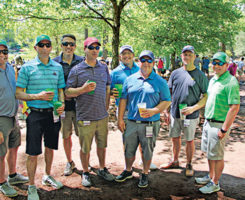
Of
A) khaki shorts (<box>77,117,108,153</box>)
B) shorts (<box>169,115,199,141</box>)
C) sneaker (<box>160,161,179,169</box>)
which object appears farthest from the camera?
sneaker (<box>160,161,179,169</box>)

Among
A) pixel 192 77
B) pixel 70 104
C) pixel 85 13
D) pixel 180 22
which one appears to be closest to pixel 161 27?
pixel 180 22

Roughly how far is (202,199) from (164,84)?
192 centimetres

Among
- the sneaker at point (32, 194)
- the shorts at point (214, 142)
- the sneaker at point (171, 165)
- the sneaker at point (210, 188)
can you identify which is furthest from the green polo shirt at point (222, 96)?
the sneaker at point (32, 194)

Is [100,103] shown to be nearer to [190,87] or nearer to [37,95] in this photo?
[37,95]

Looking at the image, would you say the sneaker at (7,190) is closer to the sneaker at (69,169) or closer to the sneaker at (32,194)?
the sneaker at (32,194)

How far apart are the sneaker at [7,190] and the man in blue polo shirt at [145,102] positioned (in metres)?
1.94

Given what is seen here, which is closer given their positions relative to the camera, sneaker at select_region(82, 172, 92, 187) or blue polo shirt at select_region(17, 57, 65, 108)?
blue polo shirt at select_region(17, 57, 65, 108)

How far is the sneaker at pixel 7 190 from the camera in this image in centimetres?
351

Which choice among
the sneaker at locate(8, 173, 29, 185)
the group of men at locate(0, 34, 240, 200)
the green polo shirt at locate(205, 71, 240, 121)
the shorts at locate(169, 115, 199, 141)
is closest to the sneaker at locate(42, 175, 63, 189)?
the group of men at locate(0, 34, 240, 200)

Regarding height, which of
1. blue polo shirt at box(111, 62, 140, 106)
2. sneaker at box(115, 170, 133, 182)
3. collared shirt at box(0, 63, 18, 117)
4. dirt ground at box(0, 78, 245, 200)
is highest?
blue polo shirt at box(111, 62, 140, 106)

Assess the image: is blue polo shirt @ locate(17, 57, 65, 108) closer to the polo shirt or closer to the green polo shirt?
the polo shirt

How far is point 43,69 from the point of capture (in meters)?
3.47

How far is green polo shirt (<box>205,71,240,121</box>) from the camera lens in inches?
130

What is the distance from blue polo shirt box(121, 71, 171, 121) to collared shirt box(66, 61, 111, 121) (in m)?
0.49
